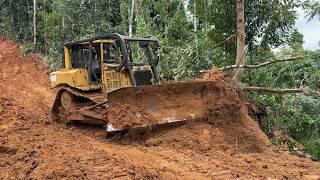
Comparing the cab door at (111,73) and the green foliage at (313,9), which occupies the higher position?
the green foliage at (313,9)

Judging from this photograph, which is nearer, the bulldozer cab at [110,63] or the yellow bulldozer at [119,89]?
the yellow bulldozer at [119,89]

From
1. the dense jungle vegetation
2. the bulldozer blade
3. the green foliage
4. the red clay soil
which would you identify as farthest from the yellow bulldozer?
the green foliage

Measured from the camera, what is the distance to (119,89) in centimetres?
941

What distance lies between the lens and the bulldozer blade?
9320 mm

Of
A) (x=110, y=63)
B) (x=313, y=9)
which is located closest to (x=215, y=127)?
(x=110, y=63)

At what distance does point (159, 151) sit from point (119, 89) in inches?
65.7

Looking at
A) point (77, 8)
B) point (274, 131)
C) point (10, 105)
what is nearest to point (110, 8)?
point (77, 8)

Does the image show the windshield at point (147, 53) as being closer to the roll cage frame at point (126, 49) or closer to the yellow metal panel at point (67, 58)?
the roll cage frame at point (126, 49)

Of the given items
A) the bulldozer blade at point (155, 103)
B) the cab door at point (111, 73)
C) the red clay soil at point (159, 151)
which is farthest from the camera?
the cab door at point (111, 73)

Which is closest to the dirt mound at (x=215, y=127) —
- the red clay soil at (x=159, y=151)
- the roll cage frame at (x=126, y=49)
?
the red clay soil at (x=159, y=151)

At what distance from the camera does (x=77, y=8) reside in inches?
1000

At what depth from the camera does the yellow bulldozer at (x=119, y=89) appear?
9.38 m

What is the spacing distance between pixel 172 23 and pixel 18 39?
48.5 feet

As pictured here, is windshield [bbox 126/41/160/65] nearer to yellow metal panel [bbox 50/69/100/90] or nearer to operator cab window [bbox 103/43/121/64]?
operator cab window [bbox 103/43/121/64]
